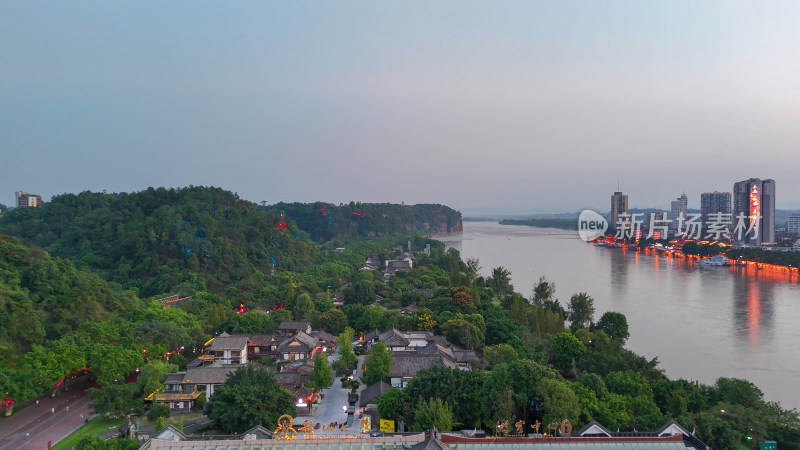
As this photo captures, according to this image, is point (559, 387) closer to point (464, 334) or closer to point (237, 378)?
point (237, 378)

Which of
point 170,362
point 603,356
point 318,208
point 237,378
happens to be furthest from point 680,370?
point 318,208

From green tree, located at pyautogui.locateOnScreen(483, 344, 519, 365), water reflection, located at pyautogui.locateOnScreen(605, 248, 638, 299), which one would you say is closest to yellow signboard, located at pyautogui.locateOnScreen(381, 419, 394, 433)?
green tree, located at pyautogui.locateOnScreen(483, 344, 519, 365)

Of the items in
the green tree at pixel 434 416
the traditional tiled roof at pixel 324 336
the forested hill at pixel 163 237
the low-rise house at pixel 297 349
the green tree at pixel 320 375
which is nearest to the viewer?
the green tree at pixel 434 416

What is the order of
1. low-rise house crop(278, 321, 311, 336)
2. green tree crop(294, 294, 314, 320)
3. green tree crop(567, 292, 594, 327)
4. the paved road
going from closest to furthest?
1. the paved road
2. low-rise house crop(278, 321, 311, 336)
3. green tree crop(567, 292, 594, 327)
4. green tree crop(294, 294, 314, 320)

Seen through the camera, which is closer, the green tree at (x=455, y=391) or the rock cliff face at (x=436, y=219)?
the green tree at (x=455, y=391)

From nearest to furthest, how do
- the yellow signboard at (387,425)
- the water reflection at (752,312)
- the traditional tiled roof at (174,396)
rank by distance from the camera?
1. the yellow signboard at (387,425)
2. the traditional tiled roof at (174,396)
3. the water reflection at (752,312)

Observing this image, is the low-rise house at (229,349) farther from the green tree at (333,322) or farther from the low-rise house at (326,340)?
the green tree at (333,322)

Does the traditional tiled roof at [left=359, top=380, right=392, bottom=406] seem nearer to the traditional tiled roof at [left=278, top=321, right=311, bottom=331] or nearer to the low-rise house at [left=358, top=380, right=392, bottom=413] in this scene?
the low-rise house at [left=358, top=380, right=392, bottom=413]

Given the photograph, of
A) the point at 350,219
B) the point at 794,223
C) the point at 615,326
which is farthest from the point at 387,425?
the point at 794,223

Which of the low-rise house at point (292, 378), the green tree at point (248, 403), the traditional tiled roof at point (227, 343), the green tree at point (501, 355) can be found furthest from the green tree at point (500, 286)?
the green tree at point (248, 403)
